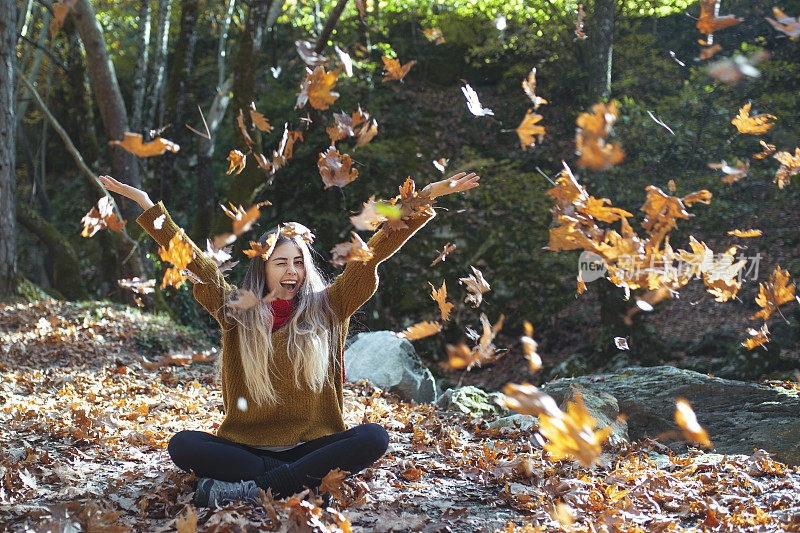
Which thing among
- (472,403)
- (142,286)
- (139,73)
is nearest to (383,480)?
(472,403)

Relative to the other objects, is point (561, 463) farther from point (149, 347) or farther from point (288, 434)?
point (149, 347)

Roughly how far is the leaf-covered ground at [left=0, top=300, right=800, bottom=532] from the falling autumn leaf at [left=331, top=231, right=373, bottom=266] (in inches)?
40.5

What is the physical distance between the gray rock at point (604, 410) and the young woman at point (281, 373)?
7.03 feet

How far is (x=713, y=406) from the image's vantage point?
16.0 feet

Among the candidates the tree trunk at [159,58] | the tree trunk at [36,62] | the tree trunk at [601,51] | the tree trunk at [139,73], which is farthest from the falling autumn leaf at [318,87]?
the tree trunk at [36,62]

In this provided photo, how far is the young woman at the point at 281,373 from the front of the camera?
2.93m

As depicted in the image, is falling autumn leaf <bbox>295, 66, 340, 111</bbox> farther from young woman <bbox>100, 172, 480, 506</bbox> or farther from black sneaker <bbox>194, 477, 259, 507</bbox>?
black sneaker <bbox>194, 477, 259, 507</bbox>

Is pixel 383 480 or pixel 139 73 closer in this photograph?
pixel 383 480

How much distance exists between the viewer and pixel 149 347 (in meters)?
7.14

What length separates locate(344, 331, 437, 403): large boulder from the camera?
20.0 ft

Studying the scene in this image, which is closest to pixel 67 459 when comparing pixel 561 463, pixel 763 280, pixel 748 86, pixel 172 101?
pixel 561 463

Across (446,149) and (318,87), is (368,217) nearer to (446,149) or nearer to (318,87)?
(318,87)

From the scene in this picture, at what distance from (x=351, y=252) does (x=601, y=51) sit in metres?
7.22

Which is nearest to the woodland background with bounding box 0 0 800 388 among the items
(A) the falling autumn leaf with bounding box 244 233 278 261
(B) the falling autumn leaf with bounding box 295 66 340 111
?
(B) the falling autumn leaf with bounding box 295 66 340 111
